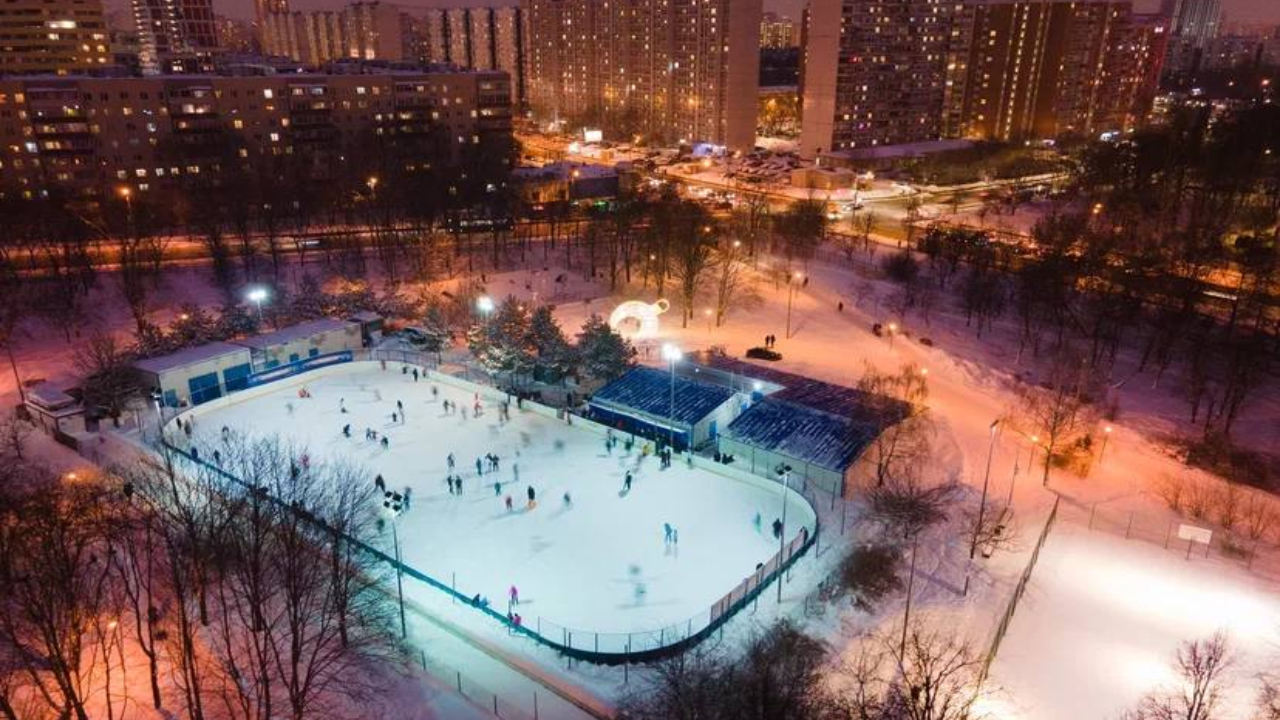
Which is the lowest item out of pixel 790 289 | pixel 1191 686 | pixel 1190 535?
pixel 1191 686

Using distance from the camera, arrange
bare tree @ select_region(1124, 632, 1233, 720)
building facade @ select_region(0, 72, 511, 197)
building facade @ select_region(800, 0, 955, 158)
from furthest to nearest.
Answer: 1. building facade @ select_region(800, 0, 955, 158)
2. building facade @ select_region(0, 72, 511, 197)
3. bare tree @ select_region(1124, 632, 1233, 720)

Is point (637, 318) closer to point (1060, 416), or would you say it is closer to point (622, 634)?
point (1060, 416)

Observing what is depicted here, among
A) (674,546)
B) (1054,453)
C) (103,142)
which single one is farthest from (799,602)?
(103,142)

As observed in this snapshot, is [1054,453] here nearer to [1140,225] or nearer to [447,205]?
[1140,225]

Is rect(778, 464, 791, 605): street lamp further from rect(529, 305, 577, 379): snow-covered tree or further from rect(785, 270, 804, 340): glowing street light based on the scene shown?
rect(785, 270, 804, 340): glowing street light

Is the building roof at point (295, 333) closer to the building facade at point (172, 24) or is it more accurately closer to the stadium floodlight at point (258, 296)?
the stadium floodlight at point (258, 296)

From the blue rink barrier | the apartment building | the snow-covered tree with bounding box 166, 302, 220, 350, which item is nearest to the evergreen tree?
the snow-covered tree with bounding box 166, 302, 220, 350

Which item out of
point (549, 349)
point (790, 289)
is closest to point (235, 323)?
point (549, 349)

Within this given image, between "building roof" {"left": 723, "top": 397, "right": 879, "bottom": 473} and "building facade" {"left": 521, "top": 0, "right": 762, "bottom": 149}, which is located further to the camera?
"building facade" {"left": 521, "top": 0, "right": 762, "bottom": 149}
